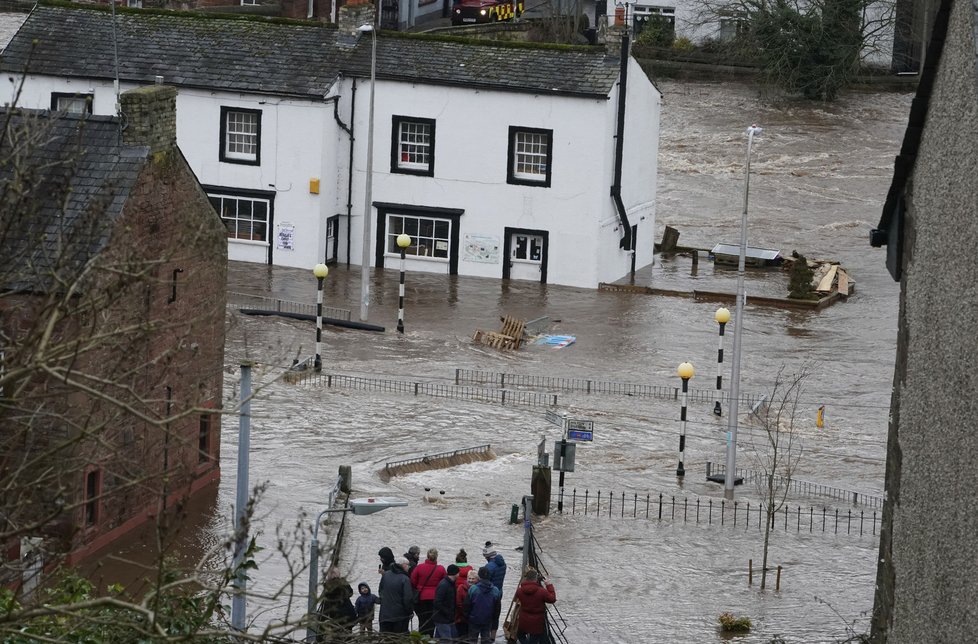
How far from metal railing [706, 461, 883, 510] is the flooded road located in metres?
0.48

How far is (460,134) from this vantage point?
54.2m

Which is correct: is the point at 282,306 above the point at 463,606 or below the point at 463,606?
above

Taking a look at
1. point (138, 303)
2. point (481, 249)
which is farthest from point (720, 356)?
point (481, 249)

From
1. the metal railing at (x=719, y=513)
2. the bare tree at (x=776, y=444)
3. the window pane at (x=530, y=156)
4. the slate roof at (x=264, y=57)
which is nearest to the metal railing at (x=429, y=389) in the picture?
the bare tree at (x=776, y=444)

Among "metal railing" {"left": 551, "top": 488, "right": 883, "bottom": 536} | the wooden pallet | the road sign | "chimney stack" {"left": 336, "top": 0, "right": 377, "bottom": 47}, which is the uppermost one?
"chimney stack" {"left": 336, "top": 0, "right": 377, "bottom": 47}

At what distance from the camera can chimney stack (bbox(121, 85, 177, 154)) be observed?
30.6m

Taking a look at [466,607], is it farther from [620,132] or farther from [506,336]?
[620,132]

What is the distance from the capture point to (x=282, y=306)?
48.4m

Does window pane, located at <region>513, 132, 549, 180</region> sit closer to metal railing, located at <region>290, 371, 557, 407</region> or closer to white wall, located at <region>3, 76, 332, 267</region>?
white wall, located at <region>3, 76, 332, 267</region>

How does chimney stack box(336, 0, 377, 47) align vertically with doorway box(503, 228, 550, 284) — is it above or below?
above

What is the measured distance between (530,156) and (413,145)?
3.52 m

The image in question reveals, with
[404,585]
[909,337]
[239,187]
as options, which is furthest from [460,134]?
[909,337]

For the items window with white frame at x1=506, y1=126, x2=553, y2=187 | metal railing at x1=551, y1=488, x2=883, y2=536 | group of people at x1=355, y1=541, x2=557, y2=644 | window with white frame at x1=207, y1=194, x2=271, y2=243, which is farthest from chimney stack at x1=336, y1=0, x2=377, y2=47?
group of people at x1=355, y1=541, x2=557, y2=644

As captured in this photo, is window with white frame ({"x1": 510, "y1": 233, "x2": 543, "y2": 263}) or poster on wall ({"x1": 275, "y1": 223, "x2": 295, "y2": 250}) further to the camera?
poster on wall ({"x1": 275, "y1": 223, "x2": 295, "y2": 250})
